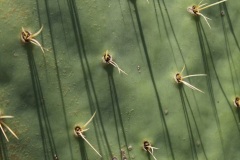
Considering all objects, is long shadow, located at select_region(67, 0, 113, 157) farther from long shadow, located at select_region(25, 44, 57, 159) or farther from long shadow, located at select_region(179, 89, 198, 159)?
long shadow, located at select_region(179, 89, 198, 159)

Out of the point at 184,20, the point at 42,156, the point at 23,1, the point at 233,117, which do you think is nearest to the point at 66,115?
the point at 42,156

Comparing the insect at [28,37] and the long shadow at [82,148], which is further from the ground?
the insect at [28,37]

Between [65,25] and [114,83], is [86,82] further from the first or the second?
[65,25]

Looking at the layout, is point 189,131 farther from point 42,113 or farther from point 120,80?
point 42,113

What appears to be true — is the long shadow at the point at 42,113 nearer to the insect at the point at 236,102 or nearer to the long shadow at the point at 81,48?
the long shadow at the point at 81,48

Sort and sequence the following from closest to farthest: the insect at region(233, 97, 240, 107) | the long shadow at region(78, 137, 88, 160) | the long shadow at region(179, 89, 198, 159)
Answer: the long shadow at region(78, 137, 88, 160) → the long shadow at region(179, 89, 198, 159) → the insect at region(233, 97, 240, 107)

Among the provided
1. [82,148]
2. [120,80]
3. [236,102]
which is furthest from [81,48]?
[236,102]

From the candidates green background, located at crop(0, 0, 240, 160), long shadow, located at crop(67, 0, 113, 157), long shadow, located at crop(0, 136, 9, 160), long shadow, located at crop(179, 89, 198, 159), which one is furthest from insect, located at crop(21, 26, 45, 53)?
long shadow, located at crop(179, 89, 198, 159)

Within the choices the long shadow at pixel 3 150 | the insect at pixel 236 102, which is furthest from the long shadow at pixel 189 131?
the long shadow at pixel 3 150
